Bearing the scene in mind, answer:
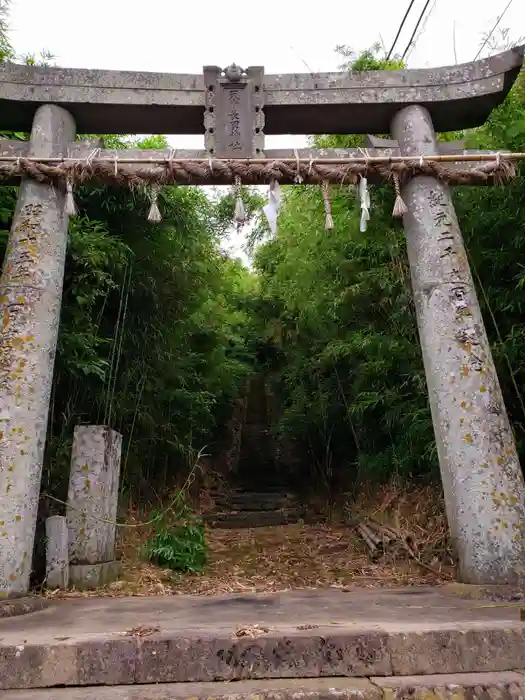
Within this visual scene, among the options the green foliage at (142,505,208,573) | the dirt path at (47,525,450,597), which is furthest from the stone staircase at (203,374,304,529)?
the green foliage at (142,505,208,573)

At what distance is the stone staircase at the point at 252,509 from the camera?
9.38m

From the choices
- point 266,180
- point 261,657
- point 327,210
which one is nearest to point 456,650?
point 261,657

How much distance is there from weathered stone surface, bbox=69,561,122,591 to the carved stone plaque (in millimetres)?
3692

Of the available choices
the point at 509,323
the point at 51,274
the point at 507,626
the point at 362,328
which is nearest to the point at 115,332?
the point at 51,274

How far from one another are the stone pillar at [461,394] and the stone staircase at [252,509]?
19.6 feet

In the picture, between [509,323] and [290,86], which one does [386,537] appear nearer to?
[509,323]

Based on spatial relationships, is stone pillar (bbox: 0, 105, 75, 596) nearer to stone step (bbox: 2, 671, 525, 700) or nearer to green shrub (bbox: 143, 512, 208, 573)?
stone step (bbox: 2, 671, 525, 700)

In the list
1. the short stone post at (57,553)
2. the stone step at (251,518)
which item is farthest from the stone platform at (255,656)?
the stone step at (251,518)

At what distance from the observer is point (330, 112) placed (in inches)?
188

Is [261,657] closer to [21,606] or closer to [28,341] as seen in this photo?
[21,606]

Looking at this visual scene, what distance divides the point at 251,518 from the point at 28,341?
6.74m

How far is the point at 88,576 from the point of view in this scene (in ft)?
14.6

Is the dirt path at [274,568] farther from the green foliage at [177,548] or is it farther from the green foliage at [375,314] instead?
the green foliage at [375,314]

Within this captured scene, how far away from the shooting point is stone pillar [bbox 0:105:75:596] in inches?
141
